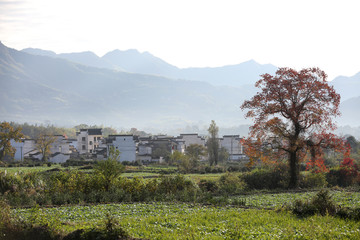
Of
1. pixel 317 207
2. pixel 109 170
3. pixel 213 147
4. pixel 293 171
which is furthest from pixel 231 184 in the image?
pixel 213 147

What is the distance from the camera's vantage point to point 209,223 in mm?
12398

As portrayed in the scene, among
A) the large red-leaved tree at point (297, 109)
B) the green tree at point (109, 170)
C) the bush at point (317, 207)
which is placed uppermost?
the large red-leaved tree at point (297, 109)

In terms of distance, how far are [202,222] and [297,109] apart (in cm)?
1400

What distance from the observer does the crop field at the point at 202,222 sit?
35.0 ft

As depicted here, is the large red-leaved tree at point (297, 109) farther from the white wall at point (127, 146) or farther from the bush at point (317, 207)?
the white wall at point (127, 146)

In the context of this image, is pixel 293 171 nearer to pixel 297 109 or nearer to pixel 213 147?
pixel 297 109

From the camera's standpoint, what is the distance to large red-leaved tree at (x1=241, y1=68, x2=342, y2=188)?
23969 millimetres

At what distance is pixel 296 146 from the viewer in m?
24.3

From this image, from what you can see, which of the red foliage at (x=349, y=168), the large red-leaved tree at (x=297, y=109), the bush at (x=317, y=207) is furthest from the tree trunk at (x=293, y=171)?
the bush at (x=317, y=207)

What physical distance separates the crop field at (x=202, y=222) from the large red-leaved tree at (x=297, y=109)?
8.58m

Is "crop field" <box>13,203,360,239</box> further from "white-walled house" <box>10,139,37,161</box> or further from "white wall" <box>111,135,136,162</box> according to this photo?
"white-walled house" <box>10,139,37,161</box>

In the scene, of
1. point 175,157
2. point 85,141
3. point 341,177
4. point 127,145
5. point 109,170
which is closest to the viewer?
point 109,170

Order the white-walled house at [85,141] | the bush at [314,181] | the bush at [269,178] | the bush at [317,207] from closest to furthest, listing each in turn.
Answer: the bush at [317,207] → the bush at [314,181] → the bush at [269,178] → the white-walled house at [85,141]

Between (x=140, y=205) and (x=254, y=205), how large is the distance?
16.6 ft
